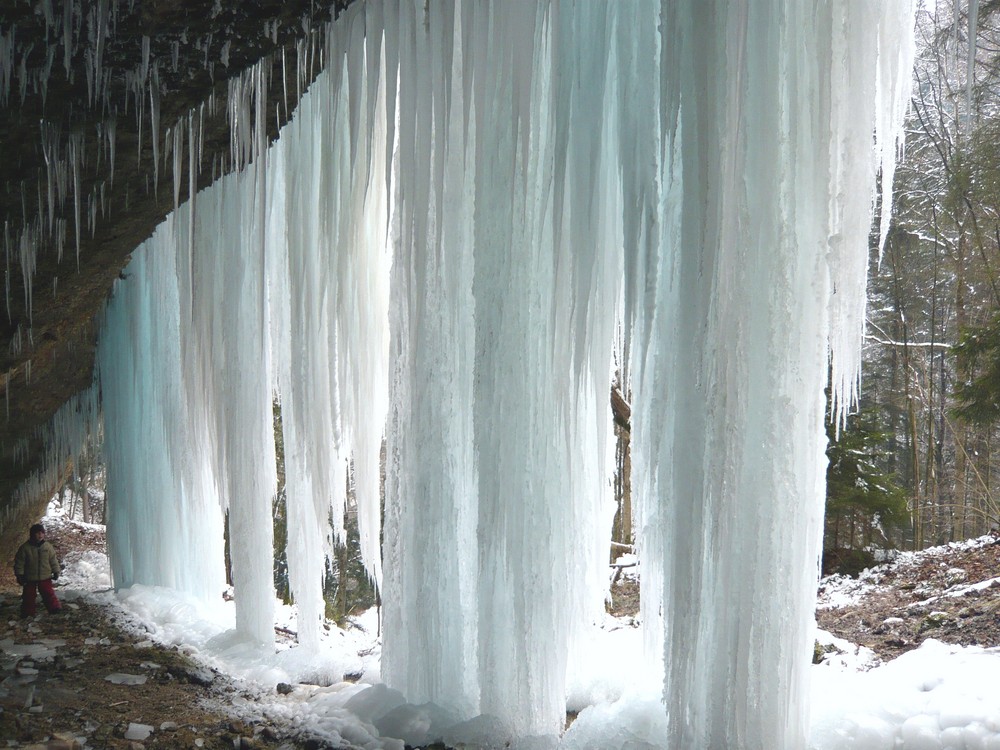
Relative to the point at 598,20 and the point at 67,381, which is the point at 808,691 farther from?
the point at 67,381

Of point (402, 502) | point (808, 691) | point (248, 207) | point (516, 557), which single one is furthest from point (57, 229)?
point (808, 691)

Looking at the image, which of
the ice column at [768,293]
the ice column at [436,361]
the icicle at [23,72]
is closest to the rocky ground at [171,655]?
the ice column at [436,361]

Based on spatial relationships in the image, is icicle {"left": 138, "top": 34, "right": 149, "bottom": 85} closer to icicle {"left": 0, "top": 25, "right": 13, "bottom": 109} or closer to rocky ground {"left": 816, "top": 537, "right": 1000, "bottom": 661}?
icicle {"left": 0, "top": 25, "right": 13, "bottom": 109}

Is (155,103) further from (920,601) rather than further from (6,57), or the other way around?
(920,601)

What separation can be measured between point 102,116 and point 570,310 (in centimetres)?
241

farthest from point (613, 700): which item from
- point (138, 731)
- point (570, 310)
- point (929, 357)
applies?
point (929, 357)

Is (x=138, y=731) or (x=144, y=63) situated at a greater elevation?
(x=144, y=63)

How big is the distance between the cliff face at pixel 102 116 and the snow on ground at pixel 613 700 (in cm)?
270

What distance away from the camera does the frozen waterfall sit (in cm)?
296

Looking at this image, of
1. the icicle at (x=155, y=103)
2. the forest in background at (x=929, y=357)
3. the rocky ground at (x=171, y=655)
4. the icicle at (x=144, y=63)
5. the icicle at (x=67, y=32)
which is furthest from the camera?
the forest in background at (x=929, y=357)

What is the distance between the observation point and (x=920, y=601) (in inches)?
263

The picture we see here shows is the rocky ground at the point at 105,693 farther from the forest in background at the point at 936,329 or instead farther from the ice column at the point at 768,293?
the forest in background at the point at 936,329

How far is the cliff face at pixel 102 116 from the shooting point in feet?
10.6

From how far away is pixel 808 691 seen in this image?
9.95 ft
